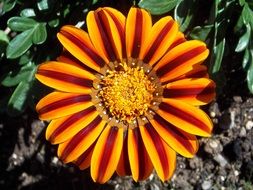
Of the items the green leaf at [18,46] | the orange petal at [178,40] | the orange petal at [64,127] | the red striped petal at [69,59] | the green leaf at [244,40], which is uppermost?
the orange petal at [178,40]

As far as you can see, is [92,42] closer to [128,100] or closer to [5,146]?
[128,100]

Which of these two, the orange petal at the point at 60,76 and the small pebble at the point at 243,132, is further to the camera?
the small pebble at the point at 243,132

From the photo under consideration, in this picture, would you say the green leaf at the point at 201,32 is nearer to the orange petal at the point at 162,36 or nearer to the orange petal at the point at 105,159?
the orange petal at the point at 162,36

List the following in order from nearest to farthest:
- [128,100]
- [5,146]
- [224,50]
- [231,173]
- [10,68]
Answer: [128,100]
[224,50]
[10,68]
[231,173]
[5,146]

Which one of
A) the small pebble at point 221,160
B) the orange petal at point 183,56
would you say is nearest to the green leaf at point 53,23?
the orange petal at point 183,56

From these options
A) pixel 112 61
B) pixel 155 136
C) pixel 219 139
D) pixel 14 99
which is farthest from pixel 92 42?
pixel 219 139

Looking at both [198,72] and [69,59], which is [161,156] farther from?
[69,59]

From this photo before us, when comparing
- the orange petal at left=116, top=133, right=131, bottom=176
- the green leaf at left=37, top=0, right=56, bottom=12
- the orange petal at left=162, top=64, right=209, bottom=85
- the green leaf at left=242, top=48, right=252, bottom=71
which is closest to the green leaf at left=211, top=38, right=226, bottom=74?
the green leaf at left=242, top=48, right=252, bottom=71
